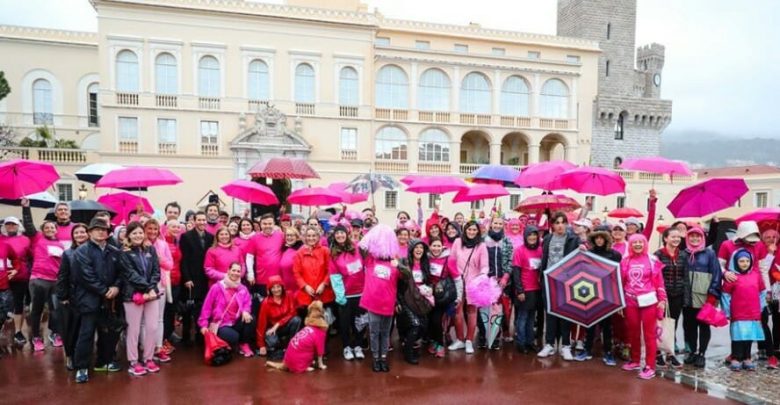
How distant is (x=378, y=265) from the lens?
6.32 meters

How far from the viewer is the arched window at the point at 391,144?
3316 centimetres

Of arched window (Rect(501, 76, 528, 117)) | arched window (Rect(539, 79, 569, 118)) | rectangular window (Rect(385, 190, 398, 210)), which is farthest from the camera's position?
arched window (Rect(539, 79, 569, 118))

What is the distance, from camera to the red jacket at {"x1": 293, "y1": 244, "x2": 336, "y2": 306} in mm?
6676

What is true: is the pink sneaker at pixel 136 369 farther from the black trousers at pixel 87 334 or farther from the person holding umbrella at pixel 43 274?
the person holding umbrella at pixel 43 274

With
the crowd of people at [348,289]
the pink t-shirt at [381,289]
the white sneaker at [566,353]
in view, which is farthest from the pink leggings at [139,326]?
the white sneaker at [566,353]

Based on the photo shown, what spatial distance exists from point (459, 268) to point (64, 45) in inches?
1556

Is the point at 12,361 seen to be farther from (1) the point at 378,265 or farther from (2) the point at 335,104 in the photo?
(2) the point at 335,104

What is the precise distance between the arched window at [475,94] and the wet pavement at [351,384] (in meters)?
29.9

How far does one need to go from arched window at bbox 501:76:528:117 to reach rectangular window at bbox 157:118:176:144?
73.0 feet

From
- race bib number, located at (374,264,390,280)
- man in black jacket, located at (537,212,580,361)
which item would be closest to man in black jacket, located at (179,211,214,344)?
race bib number, located at (374,264,390,280)

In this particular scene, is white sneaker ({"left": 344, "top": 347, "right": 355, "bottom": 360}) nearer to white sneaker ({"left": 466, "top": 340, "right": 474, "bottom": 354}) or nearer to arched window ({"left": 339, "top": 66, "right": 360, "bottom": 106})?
white sneaker ({"left": 466, "top": 340, "right": 474, "bottom": 354})

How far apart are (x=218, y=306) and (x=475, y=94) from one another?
3121 centimetres

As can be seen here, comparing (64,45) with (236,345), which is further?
(64,45)

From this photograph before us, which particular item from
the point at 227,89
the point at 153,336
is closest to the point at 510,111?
the point at 227,89
